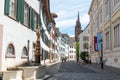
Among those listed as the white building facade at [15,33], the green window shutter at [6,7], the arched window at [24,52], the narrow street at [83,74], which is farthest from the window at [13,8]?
the narrow street at [83,74]

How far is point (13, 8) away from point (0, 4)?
3.20 meters

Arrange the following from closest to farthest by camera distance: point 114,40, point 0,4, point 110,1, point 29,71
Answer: point 0,4 → point 29,71 → point 114,40 → point 110,1

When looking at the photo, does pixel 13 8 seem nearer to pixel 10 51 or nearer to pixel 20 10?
pixel 20 10

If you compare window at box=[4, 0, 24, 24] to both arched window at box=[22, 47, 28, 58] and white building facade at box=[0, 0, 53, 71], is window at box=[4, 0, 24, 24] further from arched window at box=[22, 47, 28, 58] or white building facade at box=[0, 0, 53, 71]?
arched window at box=[22, 47, 28, 58]

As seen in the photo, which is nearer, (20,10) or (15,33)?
(15,33)

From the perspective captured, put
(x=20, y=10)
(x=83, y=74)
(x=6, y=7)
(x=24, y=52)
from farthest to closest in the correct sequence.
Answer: (x=83, y=74)
(x=24, y=52)
(x=20, y=10)
(x=6, y=7)

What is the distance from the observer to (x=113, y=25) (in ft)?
139

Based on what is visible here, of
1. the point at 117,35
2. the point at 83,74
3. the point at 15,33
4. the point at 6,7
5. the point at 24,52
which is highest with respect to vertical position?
the point at 6,7

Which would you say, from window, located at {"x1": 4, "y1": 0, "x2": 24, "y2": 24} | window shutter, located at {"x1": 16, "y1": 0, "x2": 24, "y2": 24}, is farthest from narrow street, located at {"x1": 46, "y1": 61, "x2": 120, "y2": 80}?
window, located at {"x1": 4, "y1": 0, "x2": 24, "y2": 24}

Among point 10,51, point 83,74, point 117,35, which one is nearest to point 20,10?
point 10,51

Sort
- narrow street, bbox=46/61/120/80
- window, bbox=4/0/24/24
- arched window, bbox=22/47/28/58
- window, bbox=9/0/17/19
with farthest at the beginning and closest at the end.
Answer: arched window, bbox=22/47/28/58 < narrow street, bbox=46/61/120/80 < window, bbox=9/0/17/19 < window, bbox=4/0/24/24

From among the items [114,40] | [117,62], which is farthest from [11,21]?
[114,40]

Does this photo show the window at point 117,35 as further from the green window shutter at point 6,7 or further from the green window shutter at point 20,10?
the green window shutter at point 6,7

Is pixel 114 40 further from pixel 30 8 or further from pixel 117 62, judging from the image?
pixel 30 8
